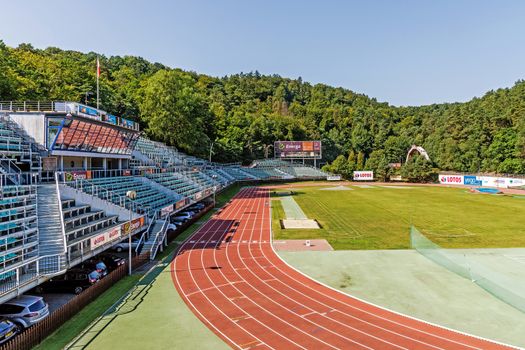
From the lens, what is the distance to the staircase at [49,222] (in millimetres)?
18798

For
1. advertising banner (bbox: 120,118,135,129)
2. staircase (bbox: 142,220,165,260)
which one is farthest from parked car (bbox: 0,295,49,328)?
advertising banner (bbox: 120,118,135,129)

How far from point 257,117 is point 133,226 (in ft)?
356

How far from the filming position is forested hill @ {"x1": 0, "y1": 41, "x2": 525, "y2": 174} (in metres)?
71.8

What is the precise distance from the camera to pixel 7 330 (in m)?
13.8

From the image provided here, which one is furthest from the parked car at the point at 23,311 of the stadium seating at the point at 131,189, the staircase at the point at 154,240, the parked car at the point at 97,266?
the stadium seating at the point at 131,189

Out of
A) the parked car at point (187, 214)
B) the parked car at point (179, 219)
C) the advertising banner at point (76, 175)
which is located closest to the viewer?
the advertising banner at point (76, 175)

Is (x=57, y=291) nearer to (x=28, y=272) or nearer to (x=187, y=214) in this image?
(x=28, y=272)

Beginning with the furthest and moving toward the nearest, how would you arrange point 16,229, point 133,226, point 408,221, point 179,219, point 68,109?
point 408,221
point 179,219
point 68,109
point 133,226
point 16,229

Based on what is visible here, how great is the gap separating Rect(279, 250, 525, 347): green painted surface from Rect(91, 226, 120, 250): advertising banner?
12113 millimetres

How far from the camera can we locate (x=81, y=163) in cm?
3325

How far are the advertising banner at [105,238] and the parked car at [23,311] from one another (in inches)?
196

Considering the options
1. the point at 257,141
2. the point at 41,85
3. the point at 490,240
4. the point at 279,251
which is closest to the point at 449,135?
the point at 257,141

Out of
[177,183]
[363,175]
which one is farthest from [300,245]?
[363,175]

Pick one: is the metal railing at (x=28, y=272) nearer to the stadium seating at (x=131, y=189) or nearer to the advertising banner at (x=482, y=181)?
the stadium seating at (x=131, y=189)
